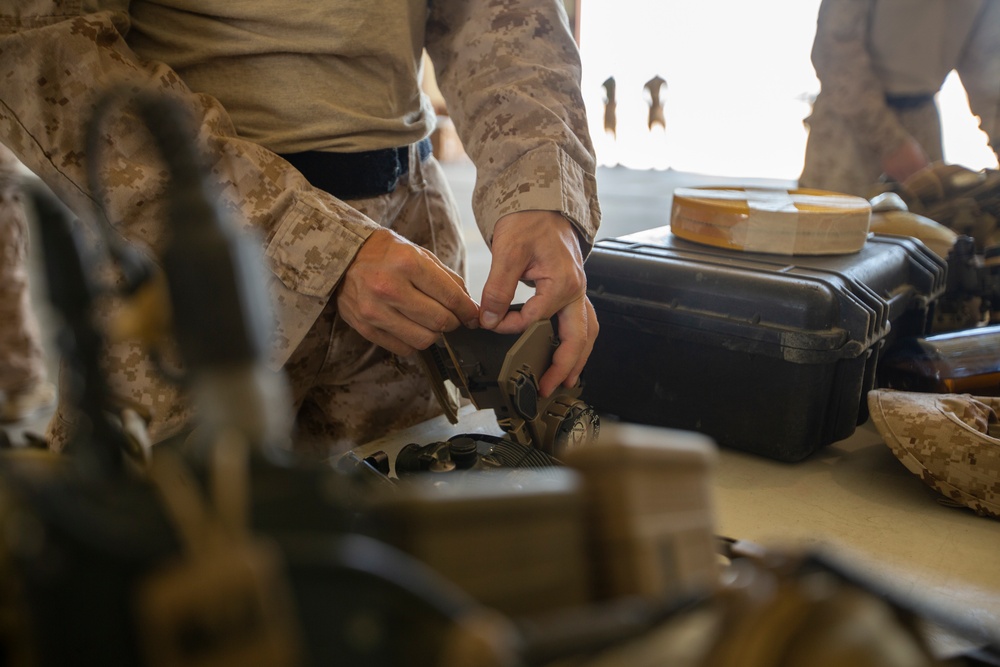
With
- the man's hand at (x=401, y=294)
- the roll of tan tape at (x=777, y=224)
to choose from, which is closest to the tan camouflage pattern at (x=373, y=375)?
the man's hand at (x=401, y=294)

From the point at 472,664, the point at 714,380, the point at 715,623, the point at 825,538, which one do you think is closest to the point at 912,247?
the point at 714,380

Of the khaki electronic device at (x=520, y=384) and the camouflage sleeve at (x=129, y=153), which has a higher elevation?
the camouflage sleeve at (x=129, y=153)

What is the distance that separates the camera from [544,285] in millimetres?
974

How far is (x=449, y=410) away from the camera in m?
1.07

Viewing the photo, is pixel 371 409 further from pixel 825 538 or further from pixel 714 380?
pixel 825 538

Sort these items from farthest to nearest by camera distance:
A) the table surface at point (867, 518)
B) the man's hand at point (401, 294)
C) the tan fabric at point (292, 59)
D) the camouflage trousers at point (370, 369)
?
1. the camouflage trousers at point (370, 369)
2. the tan fabric at point (292, 59)
3. the man's hand at point (401, 294)
4. the table surface at point (867, 518)

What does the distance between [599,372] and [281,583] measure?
98 centimetres

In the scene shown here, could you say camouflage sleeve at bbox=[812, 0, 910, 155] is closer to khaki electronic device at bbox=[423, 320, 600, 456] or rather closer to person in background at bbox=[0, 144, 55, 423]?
khaki electronic device at bbox=[423, 320, 600, 456]

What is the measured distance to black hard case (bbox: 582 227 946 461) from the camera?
1072mm

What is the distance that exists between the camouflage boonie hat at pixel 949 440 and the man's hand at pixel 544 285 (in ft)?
1.29

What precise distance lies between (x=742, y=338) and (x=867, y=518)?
0.96ft

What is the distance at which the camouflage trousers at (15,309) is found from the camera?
2189 mm

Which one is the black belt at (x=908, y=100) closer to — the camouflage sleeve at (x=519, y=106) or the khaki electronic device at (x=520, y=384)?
the camouflage sleeve at (x=519, y=106)

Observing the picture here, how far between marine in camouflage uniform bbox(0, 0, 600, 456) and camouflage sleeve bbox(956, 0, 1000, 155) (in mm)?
1890
